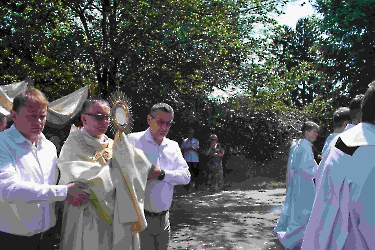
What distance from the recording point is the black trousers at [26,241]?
341 centimetres

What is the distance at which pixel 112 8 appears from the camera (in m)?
12.2

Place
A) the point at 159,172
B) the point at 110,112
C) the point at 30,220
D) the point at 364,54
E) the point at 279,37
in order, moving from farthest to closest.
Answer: the point at 364,54
the point at 279,37
the point at 159,172
the point at 110,112
the point at 30,220

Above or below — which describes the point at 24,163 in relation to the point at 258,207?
above

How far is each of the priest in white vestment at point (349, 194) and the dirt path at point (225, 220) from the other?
5.30m

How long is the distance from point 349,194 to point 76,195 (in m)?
1.91

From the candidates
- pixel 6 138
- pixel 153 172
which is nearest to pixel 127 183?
pixel 153 172

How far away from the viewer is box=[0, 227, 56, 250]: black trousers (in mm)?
3406

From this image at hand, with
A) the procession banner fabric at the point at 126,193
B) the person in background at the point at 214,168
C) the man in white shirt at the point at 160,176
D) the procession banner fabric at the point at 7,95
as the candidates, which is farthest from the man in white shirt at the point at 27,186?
the person in background at the point at 214,168

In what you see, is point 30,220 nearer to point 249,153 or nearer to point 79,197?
point 79,197

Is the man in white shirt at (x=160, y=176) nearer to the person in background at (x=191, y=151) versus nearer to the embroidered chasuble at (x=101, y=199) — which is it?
the embroidered chasuble at (x=101, y=199)

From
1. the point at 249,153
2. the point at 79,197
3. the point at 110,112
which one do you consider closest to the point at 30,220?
the point at 79,197

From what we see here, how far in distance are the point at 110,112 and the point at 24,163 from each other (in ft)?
A: 2.71

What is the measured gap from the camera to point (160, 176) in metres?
4.57

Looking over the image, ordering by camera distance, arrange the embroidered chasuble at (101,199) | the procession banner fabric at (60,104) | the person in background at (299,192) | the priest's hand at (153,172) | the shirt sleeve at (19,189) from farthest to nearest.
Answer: the procession banner fabric at (60,104)
the person in background at (299,192)
the priest's hand at (153,172)
the embroidered chasuble at (101,199)
the shirt sleeve at (19,189)
